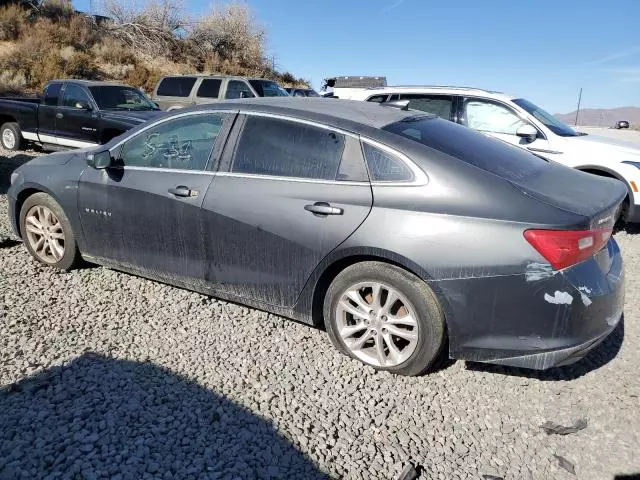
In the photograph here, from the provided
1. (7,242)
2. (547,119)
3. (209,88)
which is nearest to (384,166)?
(7,242)

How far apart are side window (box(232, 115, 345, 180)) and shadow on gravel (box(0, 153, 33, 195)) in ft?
17.2

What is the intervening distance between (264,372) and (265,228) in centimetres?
93

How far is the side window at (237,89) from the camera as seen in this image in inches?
511

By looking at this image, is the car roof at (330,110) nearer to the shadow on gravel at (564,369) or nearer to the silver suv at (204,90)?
the shadow on gravel at (564,369)

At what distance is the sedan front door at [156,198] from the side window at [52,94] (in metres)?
7.45

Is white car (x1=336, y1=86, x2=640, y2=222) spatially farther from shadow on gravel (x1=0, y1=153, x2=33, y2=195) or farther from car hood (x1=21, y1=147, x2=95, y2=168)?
shadow on gravel (x1=0, y1=153, x2=33, y2=195)

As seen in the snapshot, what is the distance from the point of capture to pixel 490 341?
277 centimetres

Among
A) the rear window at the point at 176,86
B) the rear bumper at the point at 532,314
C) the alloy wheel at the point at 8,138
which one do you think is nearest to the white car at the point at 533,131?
the rear bumper at the point at 532,314

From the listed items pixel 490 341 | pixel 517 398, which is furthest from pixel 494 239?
pixel 517 398

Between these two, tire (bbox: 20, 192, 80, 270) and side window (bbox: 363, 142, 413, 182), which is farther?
tire (bbox: 20, 192, 80, 270)

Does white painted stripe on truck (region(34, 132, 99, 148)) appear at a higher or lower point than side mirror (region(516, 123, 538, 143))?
lower

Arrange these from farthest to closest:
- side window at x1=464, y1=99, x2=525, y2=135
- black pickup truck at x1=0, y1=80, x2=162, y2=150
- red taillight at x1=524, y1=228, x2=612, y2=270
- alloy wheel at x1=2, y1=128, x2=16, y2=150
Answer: alloy wheel at x1=2, y1=128, x2=16, y2=150
black pickup truck at x1=0, y1=80, x2=162, y2=150
side window at x1=464, y1=99, x2=525, y2=135
red taillight at x1=524, y1=228, x2=612, y2=270

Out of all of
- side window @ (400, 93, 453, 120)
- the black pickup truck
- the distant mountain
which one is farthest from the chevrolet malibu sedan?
the distant mountain

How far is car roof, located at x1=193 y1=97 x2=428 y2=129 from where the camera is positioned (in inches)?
130
